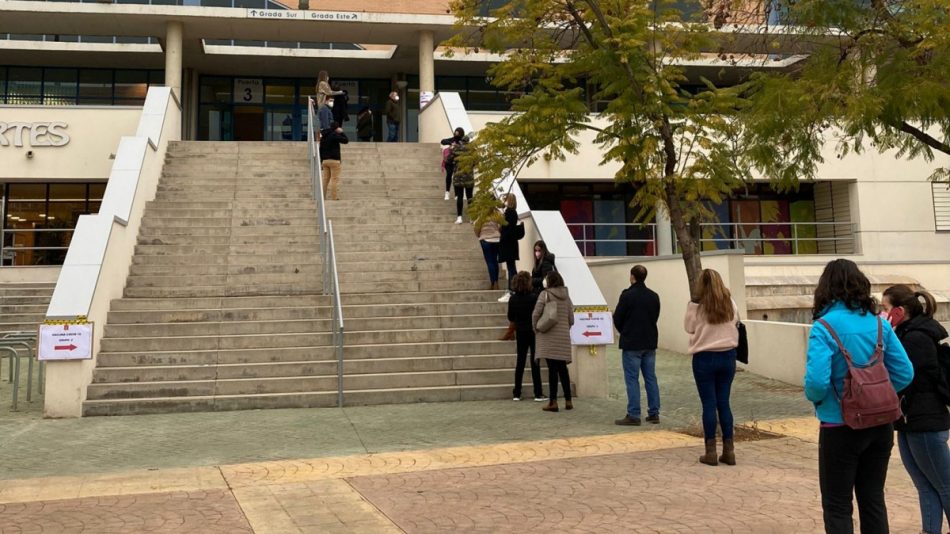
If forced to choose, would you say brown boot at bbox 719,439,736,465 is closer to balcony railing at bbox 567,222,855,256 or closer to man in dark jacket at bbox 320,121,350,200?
man in dark jacket at bbox 320,121,350,200

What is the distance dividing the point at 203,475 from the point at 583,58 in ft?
19.4

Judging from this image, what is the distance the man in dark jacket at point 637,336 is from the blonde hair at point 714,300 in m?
1.70

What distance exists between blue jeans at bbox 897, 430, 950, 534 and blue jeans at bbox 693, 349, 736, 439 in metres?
2.01

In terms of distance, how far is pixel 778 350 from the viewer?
1154cm

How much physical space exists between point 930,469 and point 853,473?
2.96ft

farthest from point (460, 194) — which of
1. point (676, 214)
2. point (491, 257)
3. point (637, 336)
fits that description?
point (637, 336)

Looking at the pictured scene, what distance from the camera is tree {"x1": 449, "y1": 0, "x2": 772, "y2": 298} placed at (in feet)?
27.3

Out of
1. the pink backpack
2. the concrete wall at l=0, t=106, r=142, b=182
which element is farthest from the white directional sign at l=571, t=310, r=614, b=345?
the concrete wall at l=0, t=106, r=142, b=182

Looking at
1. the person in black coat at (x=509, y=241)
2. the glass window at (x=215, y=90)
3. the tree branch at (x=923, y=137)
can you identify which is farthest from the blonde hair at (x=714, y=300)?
the glass window at (x=215, y=90)

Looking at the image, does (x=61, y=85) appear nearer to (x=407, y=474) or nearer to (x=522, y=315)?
(x=522, y=315)

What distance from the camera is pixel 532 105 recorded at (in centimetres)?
894

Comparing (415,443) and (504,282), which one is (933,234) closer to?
(504,282)

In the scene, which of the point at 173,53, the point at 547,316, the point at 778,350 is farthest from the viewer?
the point at 173,53

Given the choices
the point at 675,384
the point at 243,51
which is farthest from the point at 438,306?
the point at 243,51
